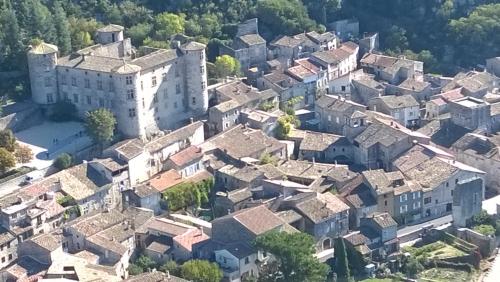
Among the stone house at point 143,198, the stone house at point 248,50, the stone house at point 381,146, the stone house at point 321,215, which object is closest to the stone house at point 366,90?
the stone house at point 248,50

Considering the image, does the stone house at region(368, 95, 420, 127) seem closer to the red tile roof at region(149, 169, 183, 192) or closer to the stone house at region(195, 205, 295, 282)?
the red tile roof at region(149, 169, 183, 192)

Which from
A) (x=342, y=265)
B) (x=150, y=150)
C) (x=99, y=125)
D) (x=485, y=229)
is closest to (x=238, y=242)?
(x=342, y=265)

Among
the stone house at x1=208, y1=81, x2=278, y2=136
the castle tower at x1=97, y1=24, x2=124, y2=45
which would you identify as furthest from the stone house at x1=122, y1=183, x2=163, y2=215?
the castle tower at x1=97, y1=24, x2=124, y2=45

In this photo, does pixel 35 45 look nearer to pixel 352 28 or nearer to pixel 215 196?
pixel 215 196

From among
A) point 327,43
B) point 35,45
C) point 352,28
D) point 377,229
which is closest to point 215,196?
point 377,229

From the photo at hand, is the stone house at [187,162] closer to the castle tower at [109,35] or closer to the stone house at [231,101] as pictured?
the stone house at [231,101]
